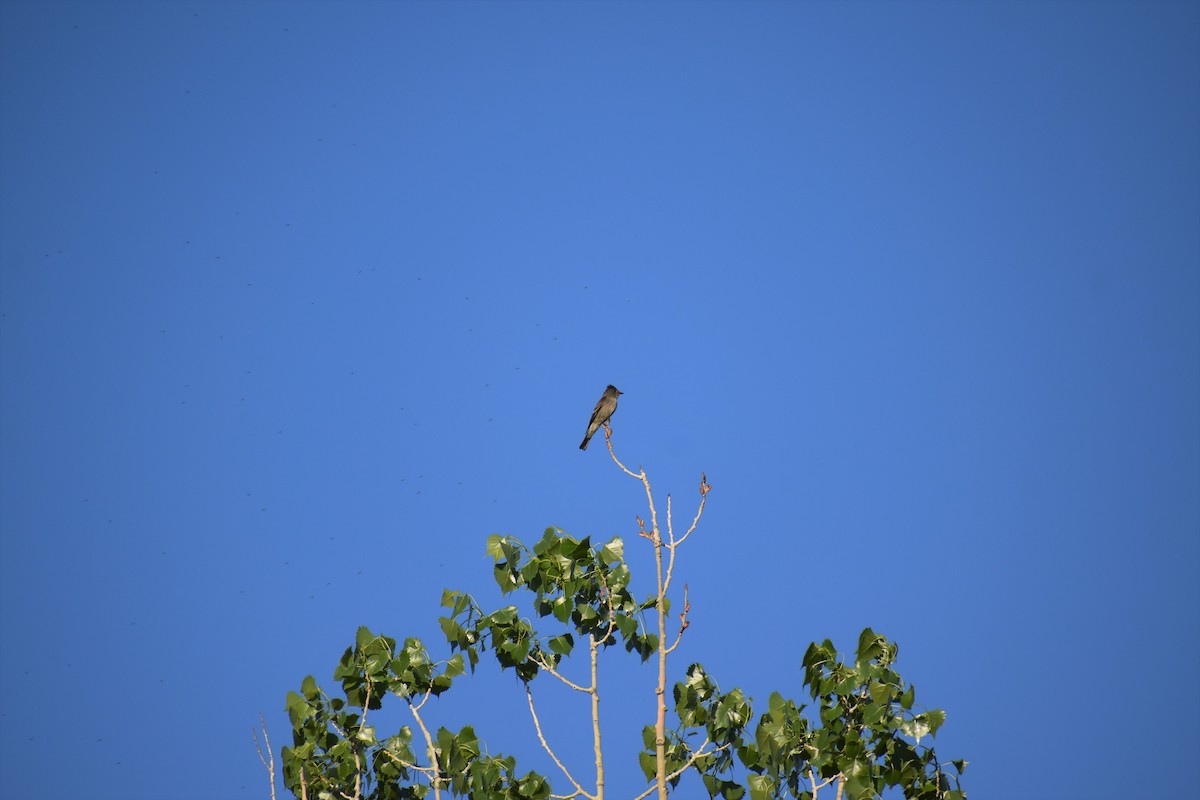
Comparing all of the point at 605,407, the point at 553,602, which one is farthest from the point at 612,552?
the point at 605,407

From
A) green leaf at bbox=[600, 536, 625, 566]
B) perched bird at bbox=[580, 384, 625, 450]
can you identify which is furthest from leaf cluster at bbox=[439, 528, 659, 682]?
perched bird at bbox=[580, 384, 625, 450]

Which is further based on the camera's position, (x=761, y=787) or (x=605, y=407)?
(x=605, y=407)

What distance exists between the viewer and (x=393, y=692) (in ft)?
28.5

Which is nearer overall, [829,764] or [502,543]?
[829,764]

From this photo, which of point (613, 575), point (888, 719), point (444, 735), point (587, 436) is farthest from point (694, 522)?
point (587, 436)

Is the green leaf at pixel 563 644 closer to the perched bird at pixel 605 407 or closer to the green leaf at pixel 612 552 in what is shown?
the green leaf at pixel 612 552

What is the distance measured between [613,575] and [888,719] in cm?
208

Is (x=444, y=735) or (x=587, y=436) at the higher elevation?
(x=587, y=436)

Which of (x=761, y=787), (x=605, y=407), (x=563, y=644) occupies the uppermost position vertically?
(x=605, y=407)

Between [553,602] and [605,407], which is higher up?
[605,407]

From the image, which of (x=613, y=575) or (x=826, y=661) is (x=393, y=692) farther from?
(x=826, y=661)

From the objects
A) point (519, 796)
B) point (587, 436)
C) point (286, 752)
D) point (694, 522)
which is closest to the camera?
point (694, 522)

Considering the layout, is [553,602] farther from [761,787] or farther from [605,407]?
[605,407]

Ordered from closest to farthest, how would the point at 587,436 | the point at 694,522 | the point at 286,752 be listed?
the point at 694,522
the point at 286,752
the point at 587,436
